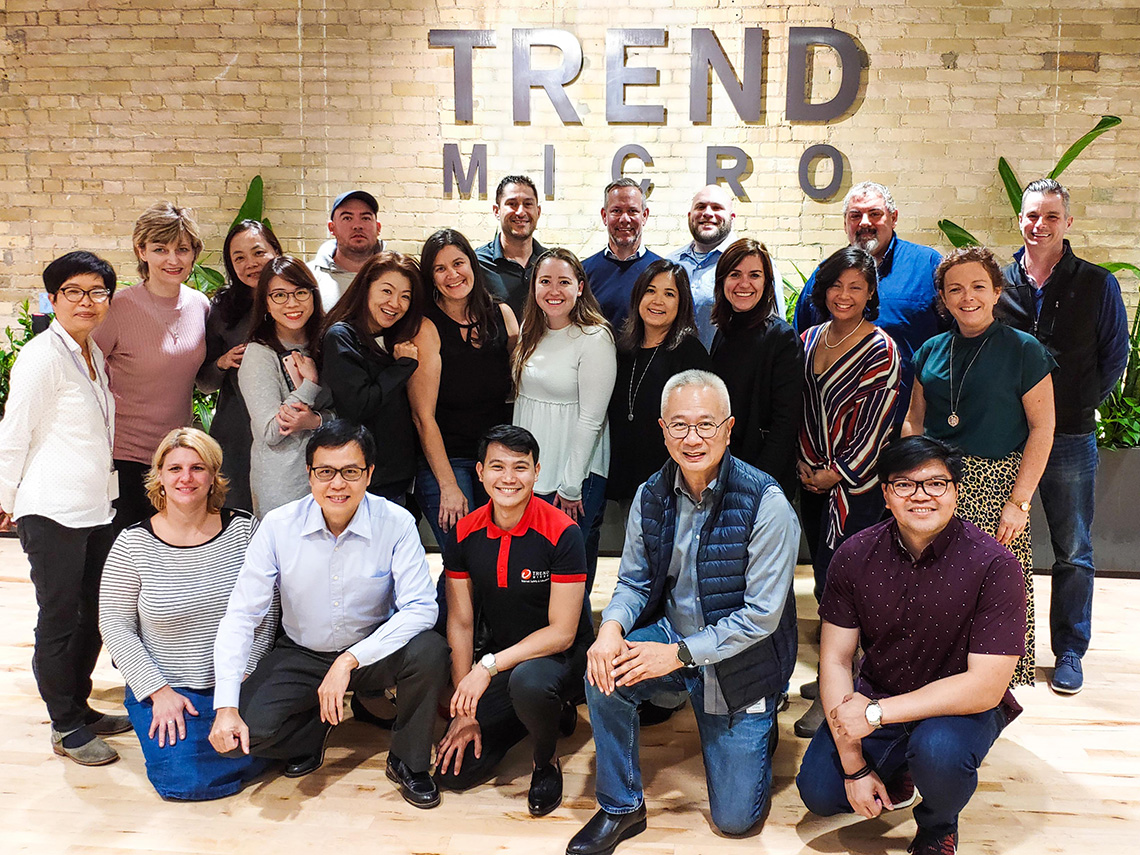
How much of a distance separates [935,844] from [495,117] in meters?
4.79

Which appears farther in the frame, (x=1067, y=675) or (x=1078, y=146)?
(x=1078, y=146)

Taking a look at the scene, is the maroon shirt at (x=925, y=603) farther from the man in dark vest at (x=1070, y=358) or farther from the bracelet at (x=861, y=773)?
the man in dark vest at (x=1070, y=358)

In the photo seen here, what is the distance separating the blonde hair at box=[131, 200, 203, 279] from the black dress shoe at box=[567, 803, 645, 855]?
2.12 m

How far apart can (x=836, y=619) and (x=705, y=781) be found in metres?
0.65

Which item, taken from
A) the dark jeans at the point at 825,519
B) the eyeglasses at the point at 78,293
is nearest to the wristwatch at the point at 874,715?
the dark jeans at the point at 825,519

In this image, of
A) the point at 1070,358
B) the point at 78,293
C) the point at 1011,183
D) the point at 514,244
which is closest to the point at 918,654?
the point at 1070,358

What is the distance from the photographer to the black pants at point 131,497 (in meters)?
2.80

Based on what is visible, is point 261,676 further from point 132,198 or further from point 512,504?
point 132,198

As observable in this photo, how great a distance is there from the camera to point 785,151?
223 inches

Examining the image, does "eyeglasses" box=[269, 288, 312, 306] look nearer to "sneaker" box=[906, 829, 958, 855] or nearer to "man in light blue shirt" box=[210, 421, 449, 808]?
"man in light blue shirt" box=[210, 421, 449, 808]

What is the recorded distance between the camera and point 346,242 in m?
3.45

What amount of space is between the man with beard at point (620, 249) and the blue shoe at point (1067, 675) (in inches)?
79.8

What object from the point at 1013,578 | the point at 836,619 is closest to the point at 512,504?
the point at 836,619

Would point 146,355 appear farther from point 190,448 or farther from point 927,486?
point 927,486
